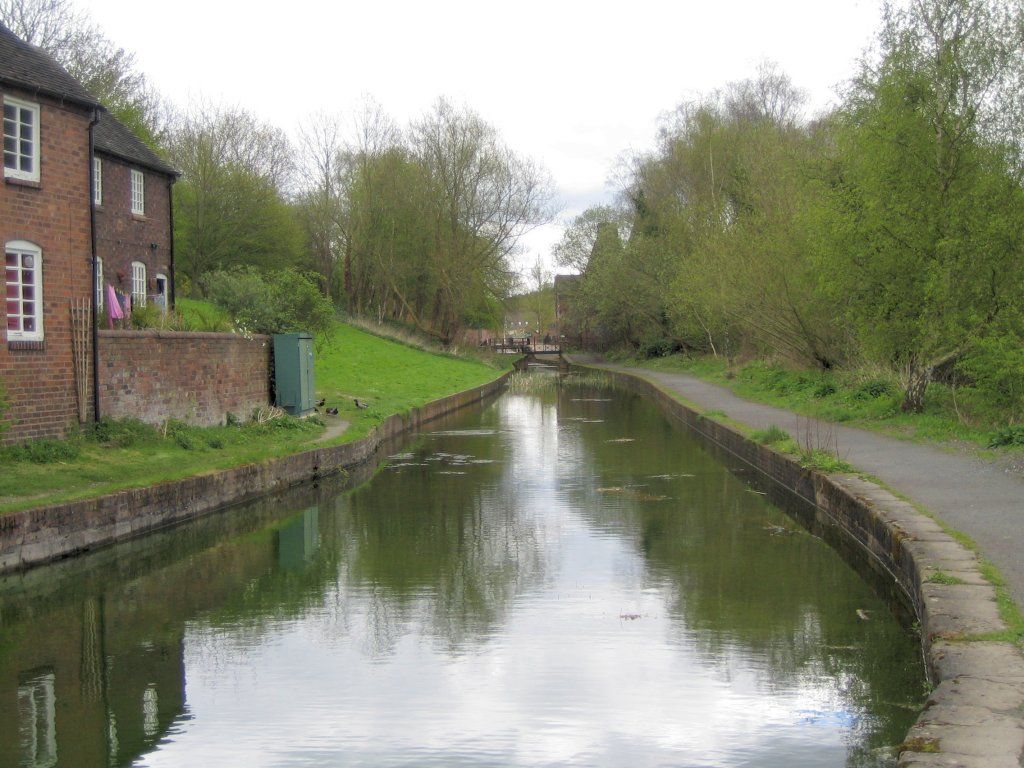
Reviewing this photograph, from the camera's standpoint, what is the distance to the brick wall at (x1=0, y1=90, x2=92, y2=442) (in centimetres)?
1416

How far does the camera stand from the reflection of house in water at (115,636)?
21.8 feet

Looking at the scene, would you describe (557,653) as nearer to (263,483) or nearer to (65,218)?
(263,483)

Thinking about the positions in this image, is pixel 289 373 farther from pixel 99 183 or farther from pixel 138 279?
pixel 138 279

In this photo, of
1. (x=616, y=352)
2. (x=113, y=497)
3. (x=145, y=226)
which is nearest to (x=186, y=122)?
(x=145, y=226)

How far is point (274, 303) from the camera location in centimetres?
2395

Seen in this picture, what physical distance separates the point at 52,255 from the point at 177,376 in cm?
305

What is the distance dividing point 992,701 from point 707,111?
45178 millimetres

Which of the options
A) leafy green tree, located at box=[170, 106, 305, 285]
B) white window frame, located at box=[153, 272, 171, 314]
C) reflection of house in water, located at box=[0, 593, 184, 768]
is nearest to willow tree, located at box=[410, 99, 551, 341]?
leafy green tree, located at box=[170, 106, 305, 285]

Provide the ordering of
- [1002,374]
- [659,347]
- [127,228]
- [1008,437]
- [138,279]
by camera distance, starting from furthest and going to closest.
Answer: [659,347] → [138,279] → [127,228] → [1002,374] → [1008,437]

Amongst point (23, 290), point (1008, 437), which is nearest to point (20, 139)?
point (23, 290)

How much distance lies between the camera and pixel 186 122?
46562 mm

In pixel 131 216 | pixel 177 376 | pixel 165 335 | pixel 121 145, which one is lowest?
pixel 177 376

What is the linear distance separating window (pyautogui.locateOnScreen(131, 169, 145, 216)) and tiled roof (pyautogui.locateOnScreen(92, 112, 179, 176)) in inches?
12.6

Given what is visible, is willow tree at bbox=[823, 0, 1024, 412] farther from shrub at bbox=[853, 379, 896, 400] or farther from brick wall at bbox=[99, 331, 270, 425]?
brick wall at bbox=[99, 331, 270, 425]
